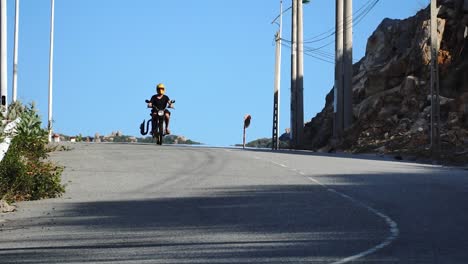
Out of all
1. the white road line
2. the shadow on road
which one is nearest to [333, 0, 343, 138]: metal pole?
the white road line

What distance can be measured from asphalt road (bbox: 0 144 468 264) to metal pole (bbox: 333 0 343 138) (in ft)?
91.0

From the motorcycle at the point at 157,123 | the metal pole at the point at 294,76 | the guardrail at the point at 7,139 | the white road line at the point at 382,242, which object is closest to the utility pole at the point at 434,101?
the motorcycle at the point at 157,123

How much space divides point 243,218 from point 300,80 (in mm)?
48197

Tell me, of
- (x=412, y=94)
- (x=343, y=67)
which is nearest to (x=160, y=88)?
(x=343, y=67)

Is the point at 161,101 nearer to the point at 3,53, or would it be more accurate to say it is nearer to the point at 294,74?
the point at 3,53

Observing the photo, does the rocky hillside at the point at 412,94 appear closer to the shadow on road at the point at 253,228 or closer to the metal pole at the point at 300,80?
the metal pole at the point at 300,80

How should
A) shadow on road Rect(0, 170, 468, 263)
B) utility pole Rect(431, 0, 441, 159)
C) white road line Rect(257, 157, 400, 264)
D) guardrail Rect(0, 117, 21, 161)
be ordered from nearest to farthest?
white road line Rect(257, 157, 400, 264)
shadow on road Rect(0, 170, 468, 263)
guardrail Rect(0, 117, 21, 161)
utility pole Rect(431, 0, 441, 159)

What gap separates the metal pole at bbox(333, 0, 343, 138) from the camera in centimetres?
A: 5078

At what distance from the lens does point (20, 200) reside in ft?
55.4

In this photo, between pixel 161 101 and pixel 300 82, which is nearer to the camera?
pixel 161 101

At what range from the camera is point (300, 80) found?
2403 inches

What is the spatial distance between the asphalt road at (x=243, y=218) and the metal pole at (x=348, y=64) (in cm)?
2659

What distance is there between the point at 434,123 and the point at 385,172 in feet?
46.0

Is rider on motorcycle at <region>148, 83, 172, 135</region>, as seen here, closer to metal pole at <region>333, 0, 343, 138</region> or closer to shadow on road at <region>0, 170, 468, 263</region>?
metal pole at <region>333, 0, 343, 138</region>
